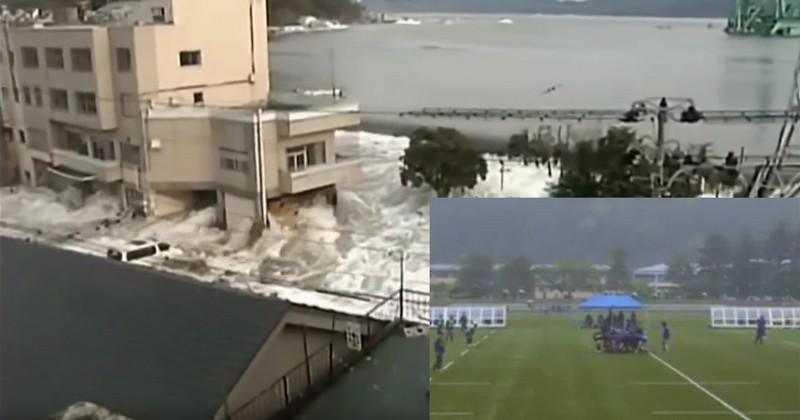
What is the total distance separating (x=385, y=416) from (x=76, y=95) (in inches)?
42.1

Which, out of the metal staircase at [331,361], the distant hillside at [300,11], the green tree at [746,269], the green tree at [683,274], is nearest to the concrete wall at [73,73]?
the distant hillside at [300,11]

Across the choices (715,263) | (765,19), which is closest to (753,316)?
(715,263)

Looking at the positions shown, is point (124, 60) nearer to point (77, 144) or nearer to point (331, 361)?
point (77, 144)

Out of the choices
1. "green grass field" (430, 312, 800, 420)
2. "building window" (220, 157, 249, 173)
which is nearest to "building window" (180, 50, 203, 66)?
"building window" (220, 157, 249, 173)

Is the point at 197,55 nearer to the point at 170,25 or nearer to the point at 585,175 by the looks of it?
the point at 170,25

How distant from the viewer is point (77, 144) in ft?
6.55

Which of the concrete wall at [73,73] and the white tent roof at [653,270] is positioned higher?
the concrete wall at [73,73]

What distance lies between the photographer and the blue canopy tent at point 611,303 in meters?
1.89

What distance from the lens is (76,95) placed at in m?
1.95

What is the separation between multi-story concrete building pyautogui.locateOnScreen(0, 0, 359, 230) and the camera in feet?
6.13

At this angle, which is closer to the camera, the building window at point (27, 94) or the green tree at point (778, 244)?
the green tree at point (778, 244)

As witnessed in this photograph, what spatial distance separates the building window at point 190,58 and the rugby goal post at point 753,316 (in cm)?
133

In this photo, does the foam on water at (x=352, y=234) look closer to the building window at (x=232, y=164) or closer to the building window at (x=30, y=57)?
the building window at (x=232, y=164)

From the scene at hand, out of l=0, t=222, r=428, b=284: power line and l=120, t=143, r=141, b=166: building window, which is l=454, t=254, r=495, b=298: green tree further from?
l=120, t=143, r=141, b=166: building window
